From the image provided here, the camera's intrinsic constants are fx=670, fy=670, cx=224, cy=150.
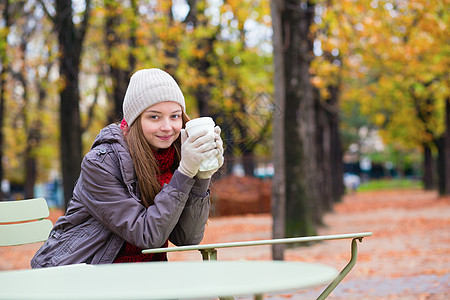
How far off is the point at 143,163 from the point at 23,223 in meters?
0.79

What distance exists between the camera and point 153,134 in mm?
3102

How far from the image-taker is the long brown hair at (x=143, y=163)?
9.80 feet

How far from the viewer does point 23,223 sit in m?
3.36

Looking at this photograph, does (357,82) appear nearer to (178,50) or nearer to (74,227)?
(178,50)

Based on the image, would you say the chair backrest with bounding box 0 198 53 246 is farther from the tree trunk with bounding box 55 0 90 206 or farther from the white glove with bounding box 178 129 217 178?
the tree trunk with bounding box 55 0 90 206

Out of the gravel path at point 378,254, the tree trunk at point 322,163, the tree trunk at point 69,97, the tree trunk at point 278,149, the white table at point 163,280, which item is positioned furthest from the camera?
the tree trunk at point 322,163

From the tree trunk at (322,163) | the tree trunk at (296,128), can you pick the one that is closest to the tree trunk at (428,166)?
the tree trunk at (322,163)

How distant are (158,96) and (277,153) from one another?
5.31 meters

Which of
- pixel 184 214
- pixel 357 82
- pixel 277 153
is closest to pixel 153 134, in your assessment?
pixel 184 214

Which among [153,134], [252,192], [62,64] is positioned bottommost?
[252,192]

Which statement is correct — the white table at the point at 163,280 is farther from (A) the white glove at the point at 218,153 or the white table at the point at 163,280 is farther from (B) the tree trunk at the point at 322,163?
(B) the tree trunk at the point at 322,163

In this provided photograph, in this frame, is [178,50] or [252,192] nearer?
[178,50]

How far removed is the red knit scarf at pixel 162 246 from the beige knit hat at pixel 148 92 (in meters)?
0.14

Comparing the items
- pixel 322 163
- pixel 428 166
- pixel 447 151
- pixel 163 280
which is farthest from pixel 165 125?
pixel 428 166
